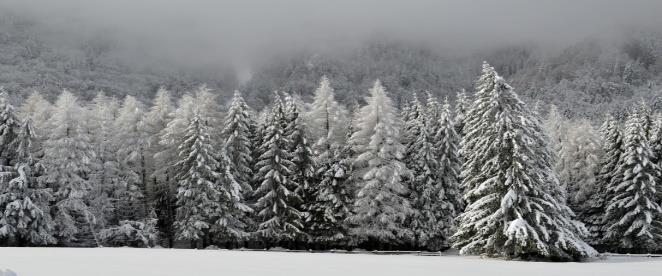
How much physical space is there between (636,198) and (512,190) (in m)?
19.8

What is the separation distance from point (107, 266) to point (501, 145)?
21.5 m

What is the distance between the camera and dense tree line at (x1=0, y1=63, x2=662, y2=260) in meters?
41.0

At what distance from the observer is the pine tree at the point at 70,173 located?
132 ft

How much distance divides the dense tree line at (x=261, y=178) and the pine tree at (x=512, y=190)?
7.39m

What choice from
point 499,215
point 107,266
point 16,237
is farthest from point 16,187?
point 499,215

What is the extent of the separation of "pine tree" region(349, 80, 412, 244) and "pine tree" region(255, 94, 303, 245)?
15.3ft

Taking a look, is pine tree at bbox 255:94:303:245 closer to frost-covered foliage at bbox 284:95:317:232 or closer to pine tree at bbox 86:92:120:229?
frost-covered foliage at bbox 284:95:317:232

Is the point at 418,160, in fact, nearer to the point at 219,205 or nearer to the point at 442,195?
the point at 442,195

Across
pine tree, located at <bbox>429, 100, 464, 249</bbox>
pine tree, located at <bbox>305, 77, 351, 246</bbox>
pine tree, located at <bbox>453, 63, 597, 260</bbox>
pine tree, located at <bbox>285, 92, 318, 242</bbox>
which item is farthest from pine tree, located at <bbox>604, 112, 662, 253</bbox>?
pine tree, located at <bbox>285, 92, 318, 242</bbox>

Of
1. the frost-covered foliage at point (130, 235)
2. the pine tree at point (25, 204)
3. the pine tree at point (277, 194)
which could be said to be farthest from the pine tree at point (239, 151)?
the pine tree at point (25, 204)

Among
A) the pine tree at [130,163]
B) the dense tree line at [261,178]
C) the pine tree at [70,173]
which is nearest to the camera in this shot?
the pine tree at [70,173]

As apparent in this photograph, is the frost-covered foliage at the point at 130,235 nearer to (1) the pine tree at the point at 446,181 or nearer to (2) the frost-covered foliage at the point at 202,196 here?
(2) the frost-covered foliage at the point at 202,196

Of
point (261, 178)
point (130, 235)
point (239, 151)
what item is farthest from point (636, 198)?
point (130, 235)

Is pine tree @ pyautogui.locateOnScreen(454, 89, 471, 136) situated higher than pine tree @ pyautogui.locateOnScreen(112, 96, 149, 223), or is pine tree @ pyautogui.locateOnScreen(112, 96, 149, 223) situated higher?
pine tree @ pyautogui.locateOnScreen(454, 89, 471, 136)
